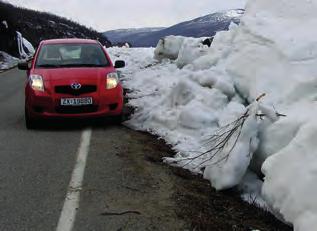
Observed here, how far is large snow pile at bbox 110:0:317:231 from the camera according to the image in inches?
225

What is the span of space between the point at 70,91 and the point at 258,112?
4125mm

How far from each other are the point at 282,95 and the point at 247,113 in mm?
737

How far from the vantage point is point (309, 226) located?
5.00m

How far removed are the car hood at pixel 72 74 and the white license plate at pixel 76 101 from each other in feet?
1.07

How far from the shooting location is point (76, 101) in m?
10.4

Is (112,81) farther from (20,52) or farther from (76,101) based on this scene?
(20,52)

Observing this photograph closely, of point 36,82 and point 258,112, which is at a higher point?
point 258,112

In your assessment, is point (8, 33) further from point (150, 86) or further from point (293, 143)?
point (293, 143)

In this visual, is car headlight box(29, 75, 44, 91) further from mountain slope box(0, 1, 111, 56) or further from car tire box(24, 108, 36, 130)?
mountain slope box(0, 1, 111, 56)

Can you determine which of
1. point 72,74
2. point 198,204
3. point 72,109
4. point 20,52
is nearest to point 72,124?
point 72,109

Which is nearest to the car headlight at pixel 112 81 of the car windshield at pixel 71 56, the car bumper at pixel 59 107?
the car bumper at pixel 59 107

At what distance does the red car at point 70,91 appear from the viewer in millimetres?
10375

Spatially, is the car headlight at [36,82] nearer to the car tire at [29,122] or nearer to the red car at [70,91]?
the red car at [70,91]

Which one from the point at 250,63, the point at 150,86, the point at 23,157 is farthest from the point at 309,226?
the point at 150,86
